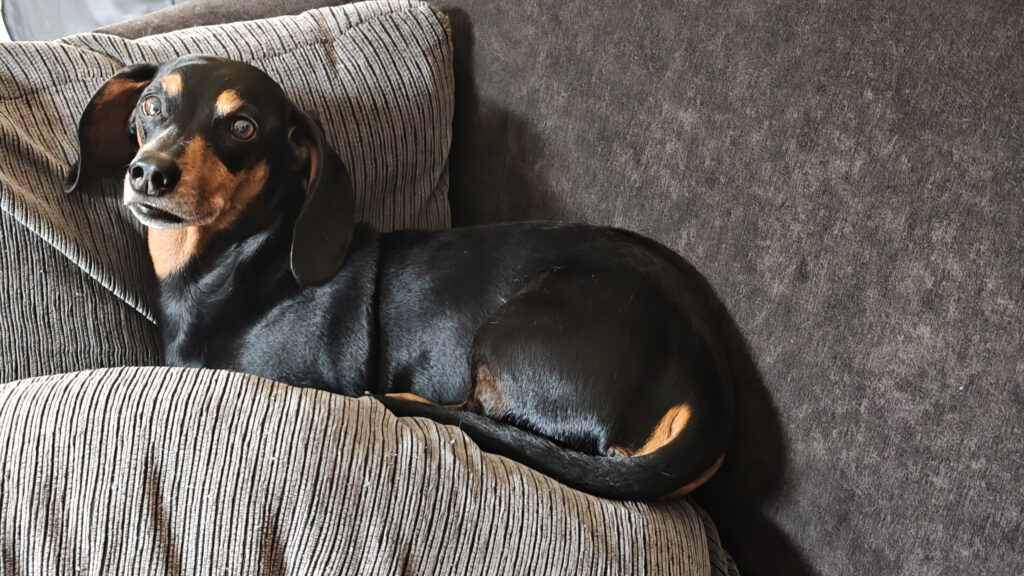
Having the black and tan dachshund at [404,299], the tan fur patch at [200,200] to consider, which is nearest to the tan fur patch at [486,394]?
the black and tan dachshund at [404,299]

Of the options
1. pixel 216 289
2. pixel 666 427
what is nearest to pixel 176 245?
pixel 216 289

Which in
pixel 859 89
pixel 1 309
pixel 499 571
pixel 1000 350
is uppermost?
pixel 859 89

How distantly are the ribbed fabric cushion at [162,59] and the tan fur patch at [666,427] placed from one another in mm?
692

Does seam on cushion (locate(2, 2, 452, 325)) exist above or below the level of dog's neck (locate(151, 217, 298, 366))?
above

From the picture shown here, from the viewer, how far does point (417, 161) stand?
166 centimetres

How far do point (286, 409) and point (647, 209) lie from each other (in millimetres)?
701

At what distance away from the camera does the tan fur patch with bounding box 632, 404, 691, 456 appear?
47.5 inches

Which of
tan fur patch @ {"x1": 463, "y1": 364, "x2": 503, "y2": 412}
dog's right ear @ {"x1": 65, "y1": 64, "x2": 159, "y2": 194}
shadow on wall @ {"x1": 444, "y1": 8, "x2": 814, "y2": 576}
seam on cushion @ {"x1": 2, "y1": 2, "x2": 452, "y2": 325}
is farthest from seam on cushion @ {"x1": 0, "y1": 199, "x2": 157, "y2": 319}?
shadow on wall @ {"x1": 444, "y1": 8, "x2": 814, "y2": 576}

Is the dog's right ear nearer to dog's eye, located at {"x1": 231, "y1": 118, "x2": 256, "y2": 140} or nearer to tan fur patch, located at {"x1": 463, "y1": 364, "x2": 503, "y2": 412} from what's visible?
dog's eye, located at {"x1": 231, "y1": 118, "x2": 256, "y2": 140}

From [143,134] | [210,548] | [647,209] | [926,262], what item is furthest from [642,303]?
[143,134]

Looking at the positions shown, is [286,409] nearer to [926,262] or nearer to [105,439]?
[105,439]

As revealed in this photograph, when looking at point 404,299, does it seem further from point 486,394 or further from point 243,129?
point 243,129

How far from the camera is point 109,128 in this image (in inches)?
53.9

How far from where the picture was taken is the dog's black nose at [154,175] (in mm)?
1182
